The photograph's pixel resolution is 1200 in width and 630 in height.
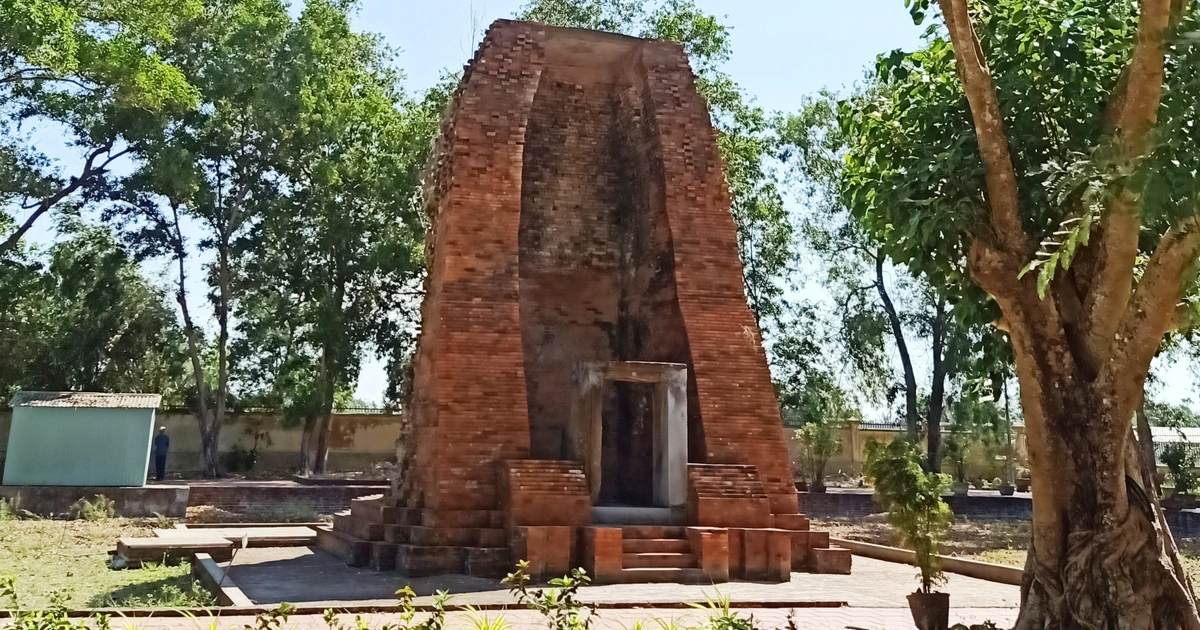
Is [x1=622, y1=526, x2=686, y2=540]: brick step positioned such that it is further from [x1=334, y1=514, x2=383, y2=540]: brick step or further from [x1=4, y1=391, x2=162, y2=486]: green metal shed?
[x1=4, y1=391, x2=162, y2=486]: green metal shed

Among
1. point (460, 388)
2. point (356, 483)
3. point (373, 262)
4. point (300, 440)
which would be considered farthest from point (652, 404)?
point (300, 440)

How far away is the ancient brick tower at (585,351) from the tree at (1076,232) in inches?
151

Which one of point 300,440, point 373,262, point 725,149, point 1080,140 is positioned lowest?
point 300,440

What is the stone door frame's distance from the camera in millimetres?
10023

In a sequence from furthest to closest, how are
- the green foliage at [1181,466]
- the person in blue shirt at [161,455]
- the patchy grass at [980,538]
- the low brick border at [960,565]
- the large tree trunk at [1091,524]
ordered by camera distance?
the person in blue shirt at [161,455]
the green foliage at [1181,466]
the patchy grass at [980,538]
the low brick border at [960,565]
the large tree trunk at [1091,524]

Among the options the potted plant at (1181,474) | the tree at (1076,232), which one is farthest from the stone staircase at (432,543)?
the potted plant at (1181,474)

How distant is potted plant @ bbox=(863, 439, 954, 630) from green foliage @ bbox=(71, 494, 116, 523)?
1255 centimetres

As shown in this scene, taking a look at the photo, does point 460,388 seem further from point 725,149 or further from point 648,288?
point 725,149

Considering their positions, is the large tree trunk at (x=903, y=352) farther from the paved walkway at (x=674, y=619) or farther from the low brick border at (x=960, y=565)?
the paved walkway at (x=674, y=619)

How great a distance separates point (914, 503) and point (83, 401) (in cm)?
1516

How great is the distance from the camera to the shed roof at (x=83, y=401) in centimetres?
1672

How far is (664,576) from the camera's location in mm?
9133

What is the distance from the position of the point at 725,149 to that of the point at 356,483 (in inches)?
430

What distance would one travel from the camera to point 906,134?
24.0ft
